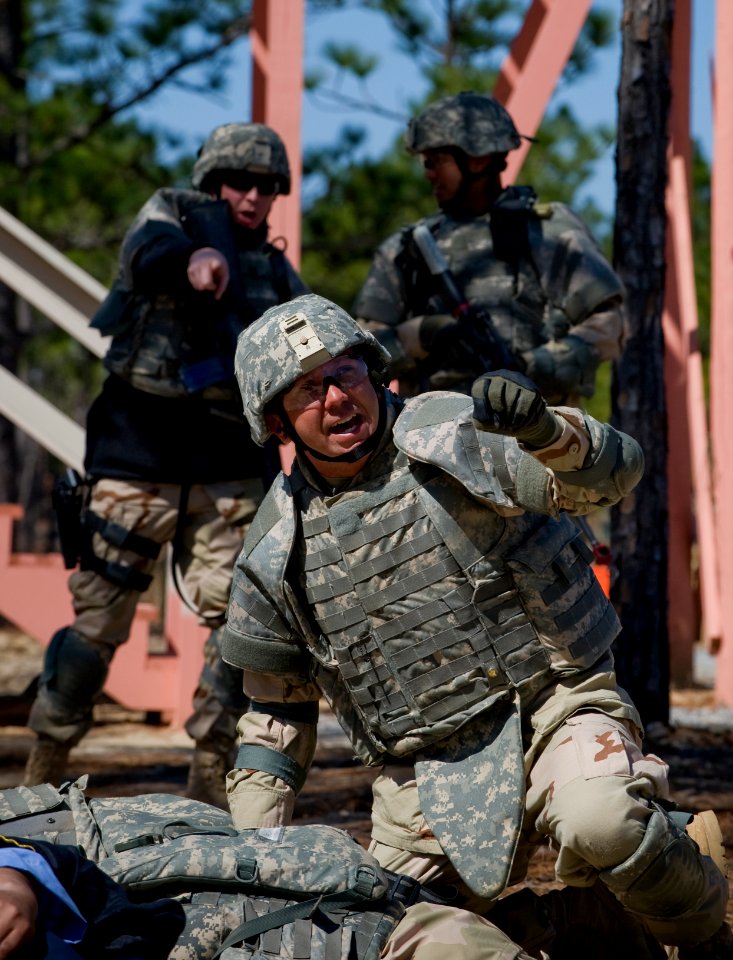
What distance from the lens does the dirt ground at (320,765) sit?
5264 millimetres

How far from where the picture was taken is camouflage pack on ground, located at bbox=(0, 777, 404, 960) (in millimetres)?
2939

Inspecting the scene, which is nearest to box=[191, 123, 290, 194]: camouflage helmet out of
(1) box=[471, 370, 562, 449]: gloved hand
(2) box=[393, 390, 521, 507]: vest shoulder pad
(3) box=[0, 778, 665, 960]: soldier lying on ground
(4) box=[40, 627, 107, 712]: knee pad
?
(4) box=[40, 627, 107, 712]: knee pad

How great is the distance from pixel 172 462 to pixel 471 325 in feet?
3.87

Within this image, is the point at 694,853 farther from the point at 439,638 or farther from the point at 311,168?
the point at 311,168

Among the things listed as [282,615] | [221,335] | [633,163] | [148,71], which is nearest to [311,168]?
[148,71]

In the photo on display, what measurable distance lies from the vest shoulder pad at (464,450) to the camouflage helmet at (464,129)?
243 centimetres

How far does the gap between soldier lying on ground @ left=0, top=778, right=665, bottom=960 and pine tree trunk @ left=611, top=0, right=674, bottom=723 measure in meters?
3.90

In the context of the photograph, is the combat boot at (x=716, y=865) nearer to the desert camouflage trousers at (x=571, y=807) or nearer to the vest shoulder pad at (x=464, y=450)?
the desert camouflage trousers at (x=571, y=807)

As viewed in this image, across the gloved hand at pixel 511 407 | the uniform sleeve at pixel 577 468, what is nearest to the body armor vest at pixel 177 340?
the uniform sleeve at pixel 577 468

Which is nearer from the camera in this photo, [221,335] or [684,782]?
[221,335]

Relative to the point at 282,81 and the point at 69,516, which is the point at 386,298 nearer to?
the point at 69,516

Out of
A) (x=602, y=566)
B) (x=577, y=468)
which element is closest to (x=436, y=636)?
(x=577, y=468)

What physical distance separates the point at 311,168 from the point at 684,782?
11.3 m

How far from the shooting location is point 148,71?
1471 cm
